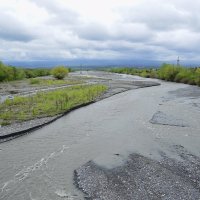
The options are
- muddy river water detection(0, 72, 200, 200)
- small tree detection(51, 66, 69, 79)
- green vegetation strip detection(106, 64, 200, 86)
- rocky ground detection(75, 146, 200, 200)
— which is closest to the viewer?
A: rocky ground detection(75, 146, 200, 200)

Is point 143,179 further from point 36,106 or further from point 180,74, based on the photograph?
point 180,74

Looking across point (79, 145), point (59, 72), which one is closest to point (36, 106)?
point (79, 145)

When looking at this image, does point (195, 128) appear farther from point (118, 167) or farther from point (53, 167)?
point (53, 167)

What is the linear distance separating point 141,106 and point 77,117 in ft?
49.1

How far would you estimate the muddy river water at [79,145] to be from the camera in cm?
2020

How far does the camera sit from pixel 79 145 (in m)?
29.1

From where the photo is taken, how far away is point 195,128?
116 ft

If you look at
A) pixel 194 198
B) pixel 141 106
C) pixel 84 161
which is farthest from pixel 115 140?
pixel 141 106

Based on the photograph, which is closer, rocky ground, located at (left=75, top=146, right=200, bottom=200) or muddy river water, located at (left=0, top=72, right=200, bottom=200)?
rocky ground, located at (left=75, top=146, right=200, bottom=200)

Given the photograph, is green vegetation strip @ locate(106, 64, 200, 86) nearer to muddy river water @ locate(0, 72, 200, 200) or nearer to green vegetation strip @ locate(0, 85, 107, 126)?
green vegetation strip @ locate(0, 85, 107, 126)

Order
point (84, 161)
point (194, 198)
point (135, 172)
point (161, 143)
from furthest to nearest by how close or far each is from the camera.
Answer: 1. point (161, 143)
2. point (84, 161)
3. point (135, 172)
4. point (194, 198)

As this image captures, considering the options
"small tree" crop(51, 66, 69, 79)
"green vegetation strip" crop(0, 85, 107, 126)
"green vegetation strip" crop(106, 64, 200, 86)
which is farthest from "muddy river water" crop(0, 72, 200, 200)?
"small tree" crop(51, 66, 69, 79)

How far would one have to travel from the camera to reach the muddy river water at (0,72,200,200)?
2020 centimetres

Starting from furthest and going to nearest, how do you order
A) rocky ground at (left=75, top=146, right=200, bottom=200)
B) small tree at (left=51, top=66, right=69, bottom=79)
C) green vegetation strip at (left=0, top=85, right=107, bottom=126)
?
1. small tree at (left=51, top=66, right=69, bottom=79)
2. green vegetation strip at (left=0, top=85, right=107, bottom=126)
3. rocky ground at (left=75, top=146, right=200, bottom=200)
